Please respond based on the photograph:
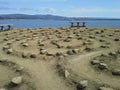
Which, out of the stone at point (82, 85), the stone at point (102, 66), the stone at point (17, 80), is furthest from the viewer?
the stone at point (102, 66)

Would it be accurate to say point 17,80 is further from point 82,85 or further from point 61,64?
point 82,85

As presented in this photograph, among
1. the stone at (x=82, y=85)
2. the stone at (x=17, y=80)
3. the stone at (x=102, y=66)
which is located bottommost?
the stone at (x=17, y=80)

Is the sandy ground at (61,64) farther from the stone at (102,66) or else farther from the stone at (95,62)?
the stone at (95,62)

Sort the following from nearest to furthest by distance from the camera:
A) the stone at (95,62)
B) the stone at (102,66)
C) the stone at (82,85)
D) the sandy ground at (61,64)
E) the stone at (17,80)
Result: the stone at (82,85), the sandy ground at (61,64), the stone at (17,80), the stone at (102,66), the stone at (95,62)

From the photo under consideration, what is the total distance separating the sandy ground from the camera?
8.69m

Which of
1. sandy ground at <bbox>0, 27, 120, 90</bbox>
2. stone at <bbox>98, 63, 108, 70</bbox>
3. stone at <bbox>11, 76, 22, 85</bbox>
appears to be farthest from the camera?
stone at <bbox>98, 63, 108, 70</bbox>

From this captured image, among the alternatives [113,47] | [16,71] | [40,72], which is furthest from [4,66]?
[113,47]

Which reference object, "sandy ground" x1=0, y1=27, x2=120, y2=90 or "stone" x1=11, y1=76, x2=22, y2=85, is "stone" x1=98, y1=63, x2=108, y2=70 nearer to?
"sandy ground" x1=0, y1=27, x2=120, y2=90

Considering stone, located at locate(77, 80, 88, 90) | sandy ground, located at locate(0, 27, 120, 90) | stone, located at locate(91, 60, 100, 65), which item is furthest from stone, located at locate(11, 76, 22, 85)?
stone, located at locate(91, 60, 100, 65)

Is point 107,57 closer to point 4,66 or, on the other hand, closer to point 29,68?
point 29,68

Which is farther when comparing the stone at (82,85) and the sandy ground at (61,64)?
the sandy ground at (61,64)

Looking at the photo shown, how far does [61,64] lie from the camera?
34.1 ft

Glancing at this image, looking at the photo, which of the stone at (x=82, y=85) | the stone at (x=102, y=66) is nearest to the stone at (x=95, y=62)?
the stone at (x=102, y=66)

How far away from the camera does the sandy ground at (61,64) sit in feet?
28.5
